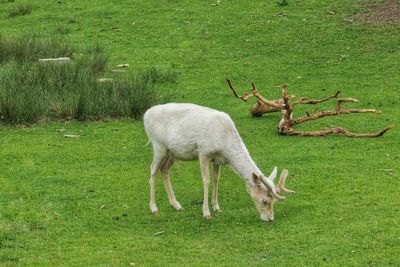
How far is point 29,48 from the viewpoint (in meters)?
19.8

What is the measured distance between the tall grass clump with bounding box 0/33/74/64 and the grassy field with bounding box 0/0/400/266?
58.2 inches

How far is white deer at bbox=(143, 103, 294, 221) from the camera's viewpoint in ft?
29.4

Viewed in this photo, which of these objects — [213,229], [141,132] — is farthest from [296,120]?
[213,229]

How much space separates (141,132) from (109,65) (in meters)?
6.21

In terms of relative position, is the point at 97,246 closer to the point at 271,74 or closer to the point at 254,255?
the point at 254,255

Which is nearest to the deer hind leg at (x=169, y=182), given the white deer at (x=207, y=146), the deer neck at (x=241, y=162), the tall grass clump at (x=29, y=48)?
the white deer at (x=207, y=146)

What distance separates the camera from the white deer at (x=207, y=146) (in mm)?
8953

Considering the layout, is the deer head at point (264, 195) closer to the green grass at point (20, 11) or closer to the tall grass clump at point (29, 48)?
the tall grass clump at point (29, 48)

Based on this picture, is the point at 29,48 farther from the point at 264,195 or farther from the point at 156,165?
the point at 264,195

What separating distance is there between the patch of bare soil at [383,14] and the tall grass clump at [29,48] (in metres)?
9.62

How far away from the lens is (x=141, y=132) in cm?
1431

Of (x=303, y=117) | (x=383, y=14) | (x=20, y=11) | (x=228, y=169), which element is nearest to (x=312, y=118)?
(x=303, y=117)

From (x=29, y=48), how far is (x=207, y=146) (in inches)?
471

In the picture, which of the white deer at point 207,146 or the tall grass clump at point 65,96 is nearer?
the white deer at point 207,146
